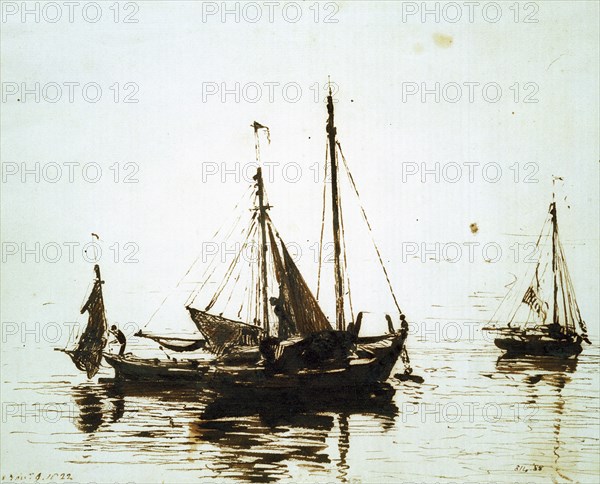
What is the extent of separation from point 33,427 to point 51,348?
1.76 feet

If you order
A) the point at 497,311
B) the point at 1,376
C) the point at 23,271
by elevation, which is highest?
the point at 23,271

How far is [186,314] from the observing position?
4.41 metres

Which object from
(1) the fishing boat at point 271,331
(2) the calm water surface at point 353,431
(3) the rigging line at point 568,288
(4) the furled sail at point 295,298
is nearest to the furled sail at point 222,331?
(1) the fishing boat at point 271,331

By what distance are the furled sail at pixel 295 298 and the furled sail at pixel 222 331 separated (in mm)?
280

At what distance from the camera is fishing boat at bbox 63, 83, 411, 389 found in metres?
4.38

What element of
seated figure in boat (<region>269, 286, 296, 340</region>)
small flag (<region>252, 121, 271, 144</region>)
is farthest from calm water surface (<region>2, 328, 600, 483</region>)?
small flag (<region>252, 121, 271, 144</region>)

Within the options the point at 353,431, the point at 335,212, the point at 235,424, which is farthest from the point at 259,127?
the point at 353,431

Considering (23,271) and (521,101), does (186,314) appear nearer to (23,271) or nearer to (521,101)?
(23,271)

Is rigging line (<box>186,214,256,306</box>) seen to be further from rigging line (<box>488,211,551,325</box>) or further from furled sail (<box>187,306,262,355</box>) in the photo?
rigging line (<box>488,211,551,325</box>)

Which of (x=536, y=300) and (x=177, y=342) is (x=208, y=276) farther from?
(x=536, y=300)

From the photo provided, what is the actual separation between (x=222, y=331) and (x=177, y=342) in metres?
0.32

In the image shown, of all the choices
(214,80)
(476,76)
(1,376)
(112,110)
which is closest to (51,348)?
(1,376)

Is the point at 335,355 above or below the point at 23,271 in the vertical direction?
below

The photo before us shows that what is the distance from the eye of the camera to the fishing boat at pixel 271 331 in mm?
4379
